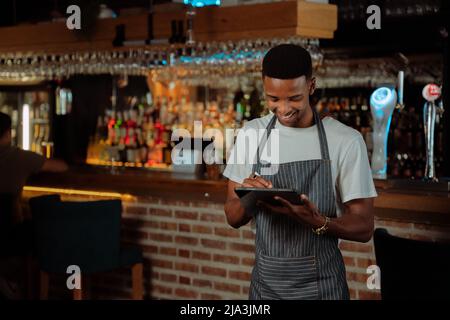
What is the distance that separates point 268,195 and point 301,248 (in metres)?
0.30

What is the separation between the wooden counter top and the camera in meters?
4.20

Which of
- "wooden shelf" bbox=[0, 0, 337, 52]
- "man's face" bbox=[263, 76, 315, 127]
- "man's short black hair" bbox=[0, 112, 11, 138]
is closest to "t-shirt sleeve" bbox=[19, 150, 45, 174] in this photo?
"man's short black hair" bbox=[0, 112, 11, 138]

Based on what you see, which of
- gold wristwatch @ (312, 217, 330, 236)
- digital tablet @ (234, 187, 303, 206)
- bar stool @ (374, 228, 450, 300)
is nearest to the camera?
digital tablet @ (234, 187, 303, 206)

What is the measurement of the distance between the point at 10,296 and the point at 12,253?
0.37 meters

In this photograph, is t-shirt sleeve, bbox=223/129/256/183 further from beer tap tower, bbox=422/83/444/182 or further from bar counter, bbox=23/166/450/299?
beer tap tower, bbox=422/83/444/182

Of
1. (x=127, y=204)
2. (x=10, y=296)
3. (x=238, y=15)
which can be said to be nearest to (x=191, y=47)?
(x=238, y=15)

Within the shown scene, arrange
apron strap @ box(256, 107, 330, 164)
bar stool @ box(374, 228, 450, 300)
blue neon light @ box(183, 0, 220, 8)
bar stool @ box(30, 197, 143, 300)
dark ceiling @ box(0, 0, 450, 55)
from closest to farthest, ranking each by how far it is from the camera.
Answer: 1. apron strap @ box(256, 107, 330, 164)
2. bar stool @ box(374, 228, 450, 300)
3. bar stool @ box(30, 197, 143, 300)
4. blue neon light @ box(183, 0, 220, 8)
5. dark ceiling @ box(0, 0, 450, 55)

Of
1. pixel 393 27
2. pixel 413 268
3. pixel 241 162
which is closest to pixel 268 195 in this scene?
pixel 241 162

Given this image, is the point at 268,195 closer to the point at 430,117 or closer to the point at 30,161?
the point at 430,117

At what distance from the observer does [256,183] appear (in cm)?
261

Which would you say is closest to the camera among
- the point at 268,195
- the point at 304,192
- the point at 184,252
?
the point at 268,195

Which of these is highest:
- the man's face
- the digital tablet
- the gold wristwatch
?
the man's face

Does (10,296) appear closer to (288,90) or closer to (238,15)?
(238,15)

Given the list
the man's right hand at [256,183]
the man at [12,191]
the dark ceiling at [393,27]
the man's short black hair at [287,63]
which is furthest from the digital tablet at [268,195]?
the dark ceiling at [393,27]
